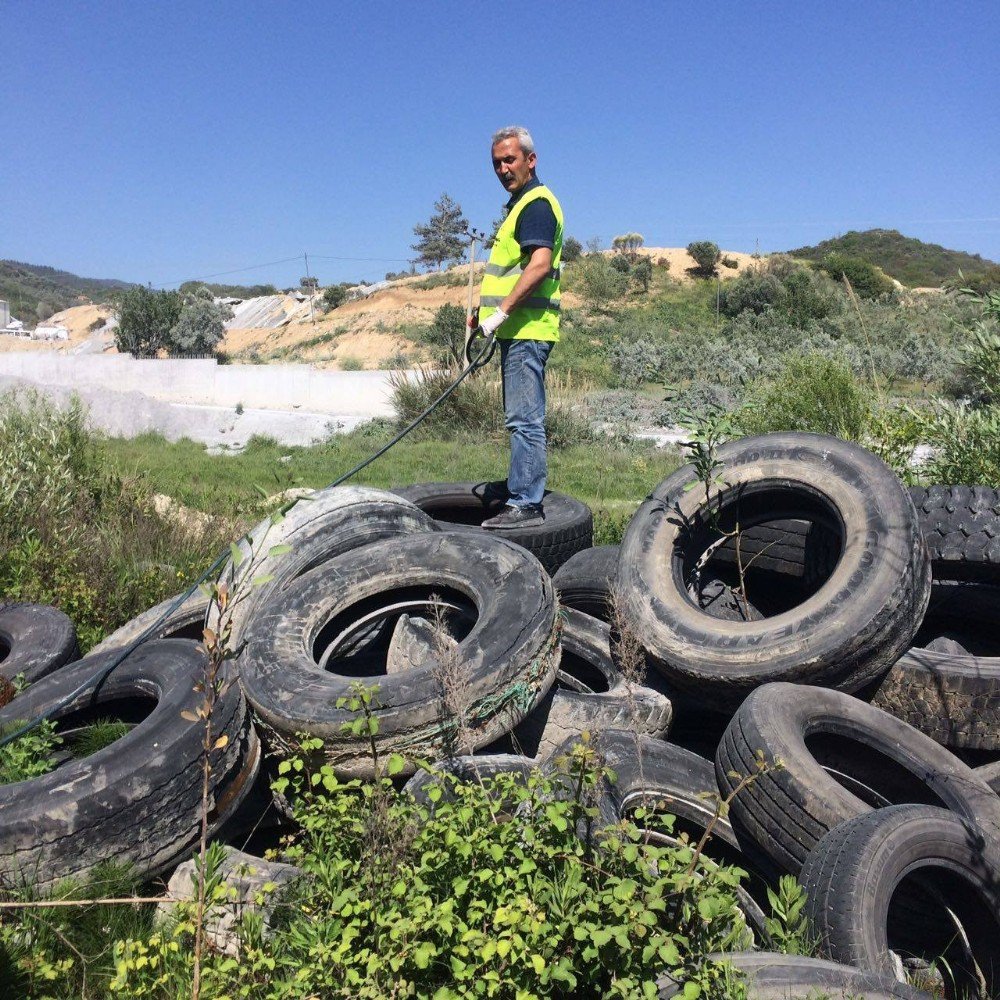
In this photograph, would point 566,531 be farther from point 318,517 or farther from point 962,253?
point 962,253

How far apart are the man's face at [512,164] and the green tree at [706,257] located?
47.1m

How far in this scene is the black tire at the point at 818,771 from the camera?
3074mm

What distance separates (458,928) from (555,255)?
448 cm

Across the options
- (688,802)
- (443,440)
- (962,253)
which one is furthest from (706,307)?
(962,253)

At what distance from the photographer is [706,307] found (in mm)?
43406

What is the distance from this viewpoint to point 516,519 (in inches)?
229

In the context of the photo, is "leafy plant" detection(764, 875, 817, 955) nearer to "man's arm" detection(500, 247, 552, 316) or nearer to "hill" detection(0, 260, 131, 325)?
"man's arm" detection(500, 247, 552, 316)

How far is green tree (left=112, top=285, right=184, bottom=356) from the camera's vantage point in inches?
1833

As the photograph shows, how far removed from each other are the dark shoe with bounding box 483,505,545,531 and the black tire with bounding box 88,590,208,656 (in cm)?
185

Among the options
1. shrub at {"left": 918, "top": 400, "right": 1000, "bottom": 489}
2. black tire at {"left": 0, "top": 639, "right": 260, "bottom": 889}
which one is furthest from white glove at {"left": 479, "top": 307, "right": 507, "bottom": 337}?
shrub at {"left": 918, "top": 400, "right": 1000, "bottom": 489}

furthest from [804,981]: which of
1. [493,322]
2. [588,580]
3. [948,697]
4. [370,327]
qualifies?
[370,327]

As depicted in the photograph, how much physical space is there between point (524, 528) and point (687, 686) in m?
1.94

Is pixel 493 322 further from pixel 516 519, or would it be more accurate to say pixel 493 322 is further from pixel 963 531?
pixel 963 531

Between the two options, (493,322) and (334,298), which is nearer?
(493,322)
